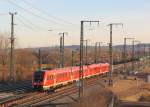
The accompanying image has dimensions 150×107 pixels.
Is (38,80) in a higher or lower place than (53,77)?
lower

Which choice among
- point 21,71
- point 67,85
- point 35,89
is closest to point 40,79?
point 35,89

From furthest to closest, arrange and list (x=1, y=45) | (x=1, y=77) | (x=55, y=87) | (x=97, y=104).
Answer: (x=1, y=45), (x=1, y=77), (x=55, y=87), (x=97, y=104)

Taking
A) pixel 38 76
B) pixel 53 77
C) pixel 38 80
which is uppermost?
pixel 38 76

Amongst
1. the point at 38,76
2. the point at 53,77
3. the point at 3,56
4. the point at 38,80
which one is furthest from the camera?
the point at 3,56

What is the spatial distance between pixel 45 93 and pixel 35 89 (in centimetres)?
155

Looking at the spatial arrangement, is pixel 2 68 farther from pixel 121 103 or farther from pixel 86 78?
pixel 121 103

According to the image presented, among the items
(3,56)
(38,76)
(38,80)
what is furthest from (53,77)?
(3,56)

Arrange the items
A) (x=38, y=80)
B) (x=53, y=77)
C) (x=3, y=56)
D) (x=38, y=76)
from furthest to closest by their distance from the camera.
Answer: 1. (x=3, y=56)
2. (x=53, y=77)
3. (x=38, y=76)
4. (x=38, y=80)

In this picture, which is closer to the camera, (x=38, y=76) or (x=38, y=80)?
(x=38, y=80)

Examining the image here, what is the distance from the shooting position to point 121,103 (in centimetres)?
4534

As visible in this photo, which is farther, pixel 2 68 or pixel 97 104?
pixel 2 68

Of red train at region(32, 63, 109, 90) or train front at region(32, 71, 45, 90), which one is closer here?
train front at region(32, 71, 45, 90)

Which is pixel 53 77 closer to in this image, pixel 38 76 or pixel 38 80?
pixel 38 76

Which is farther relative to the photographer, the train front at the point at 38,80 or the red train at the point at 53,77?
the red train at the point at 53,77
